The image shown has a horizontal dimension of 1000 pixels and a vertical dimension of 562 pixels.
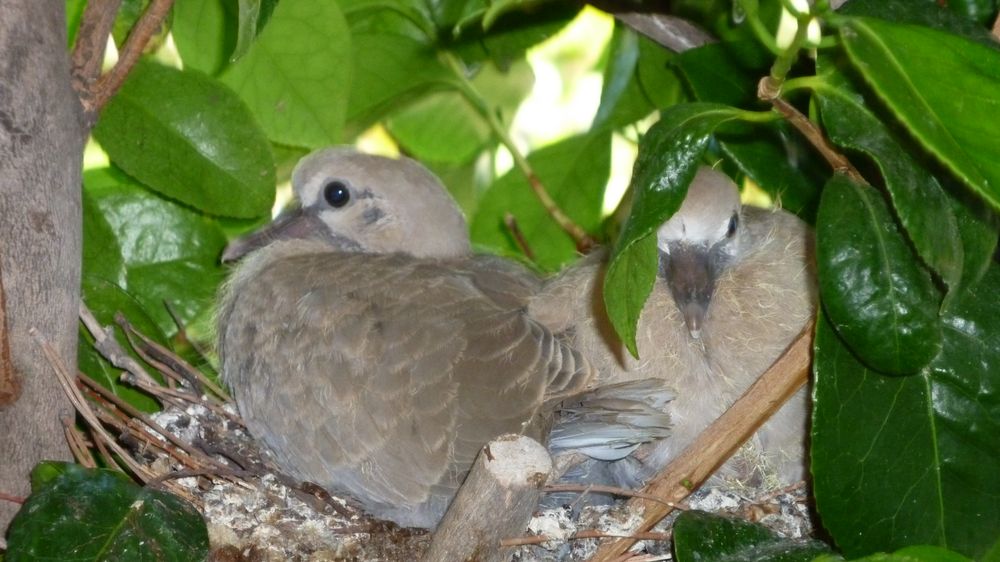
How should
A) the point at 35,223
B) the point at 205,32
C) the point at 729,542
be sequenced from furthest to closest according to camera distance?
the point at 205,32 → the point at 35,223 → the point at 729,542

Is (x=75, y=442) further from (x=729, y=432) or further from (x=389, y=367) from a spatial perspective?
(x=729, y=432)

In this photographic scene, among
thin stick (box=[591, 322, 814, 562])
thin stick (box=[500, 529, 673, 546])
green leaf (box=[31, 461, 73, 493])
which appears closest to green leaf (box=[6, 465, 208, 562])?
green leaf (box=[31, 461, 73, 493])

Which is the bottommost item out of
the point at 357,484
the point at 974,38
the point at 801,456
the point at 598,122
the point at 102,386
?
the point at 801,456

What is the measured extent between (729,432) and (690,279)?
318mm

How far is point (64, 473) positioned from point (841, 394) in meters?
0.87

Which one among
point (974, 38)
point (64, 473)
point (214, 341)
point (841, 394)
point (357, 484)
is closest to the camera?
point (974, 38)

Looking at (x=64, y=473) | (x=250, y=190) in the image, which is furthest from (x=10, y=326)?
(x=250, y=190)

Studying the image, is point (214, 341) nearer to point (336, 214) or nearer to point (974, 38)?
point (336, 214)

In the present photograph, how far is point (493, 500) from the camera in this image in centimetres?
124

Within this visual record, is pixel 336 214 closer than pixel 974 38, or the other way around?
pixel 974 38

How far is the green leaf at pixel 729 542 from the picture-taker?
122 cm

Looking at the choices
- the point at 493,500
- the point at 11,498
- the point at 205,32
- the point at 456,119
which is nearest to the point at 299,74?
the point at 205,32

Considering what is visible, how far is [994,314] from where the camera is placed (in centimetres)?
125

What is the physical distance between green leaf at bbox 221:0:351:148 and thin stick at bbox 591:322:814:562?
82 cm
